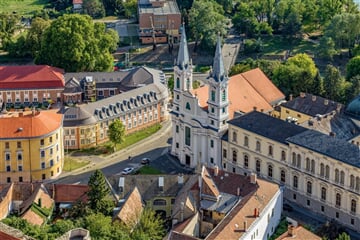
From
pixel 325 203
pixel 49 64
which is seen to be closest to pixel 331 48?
pixel 49 64

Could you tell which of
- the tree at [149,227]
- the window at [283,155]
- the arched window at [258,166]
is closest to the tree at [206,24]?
the arched window at [258,166]

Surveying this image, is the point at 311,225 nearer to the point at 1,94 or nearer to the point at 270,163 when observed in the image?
the point at 270,163

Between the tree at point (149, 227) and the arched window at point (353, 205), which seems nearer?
the tree at point (149, 227)

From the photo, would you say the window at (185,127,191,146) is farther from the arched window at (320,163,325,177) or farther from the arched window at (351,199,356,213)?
the arched window at (351,199,356,213)

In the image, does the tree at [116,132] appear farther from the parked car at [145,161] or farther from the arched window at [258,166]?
the arched window at [258,166]

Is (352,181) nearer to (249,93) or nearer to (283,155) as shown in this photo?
(283,155)

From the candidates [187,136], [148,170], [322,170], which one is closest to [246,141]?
[187,136]

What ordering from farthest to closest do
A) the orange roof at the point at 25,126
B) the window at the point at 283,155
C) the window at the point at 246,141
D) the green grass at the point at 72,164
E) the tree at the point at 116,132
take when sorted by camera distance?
the tree at the point at 116,132
the green grass at the point at 72,164
the orange roof at the point at 25,126
the window at the point at 246,141
the window at the point at 283,155
